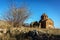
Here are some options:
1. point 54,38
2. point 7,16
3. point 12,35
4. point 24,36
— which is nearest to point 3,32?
point 12,35

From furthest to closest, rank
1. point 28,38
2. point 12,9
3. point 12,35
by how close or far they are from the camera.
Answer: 1. point 12,9
2. point 12,35
3. point 28,38

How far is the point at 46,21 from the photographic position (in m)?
50.8

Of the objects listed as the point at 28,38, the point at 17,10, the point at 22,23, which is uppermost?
the point at 17,10

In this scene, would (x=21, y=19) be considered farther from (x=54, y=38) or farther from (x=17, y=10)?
(x=54, y=38)

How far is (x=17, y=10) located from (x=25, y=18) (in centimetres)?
248

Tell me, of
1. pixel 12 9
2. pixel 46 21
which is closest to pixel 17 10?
pixel 12 9

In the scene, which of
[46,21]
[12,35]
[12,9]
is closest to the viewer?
[12,35]

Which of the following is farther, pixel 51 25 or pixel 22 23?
pixel 51 25

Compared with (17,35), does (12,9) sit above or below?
above

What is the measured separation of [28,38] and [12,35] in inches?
74.6

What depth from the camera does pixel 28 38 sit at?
1557 centimetres

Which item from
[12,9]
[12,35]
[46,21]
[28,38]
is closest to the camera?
[28,38]

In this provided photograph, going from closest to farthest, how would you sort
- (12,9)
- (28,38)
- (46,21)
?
(28,38) < (12,9) < (46,21)

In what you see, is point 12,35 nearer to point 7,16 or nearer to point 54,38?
point 54,38
